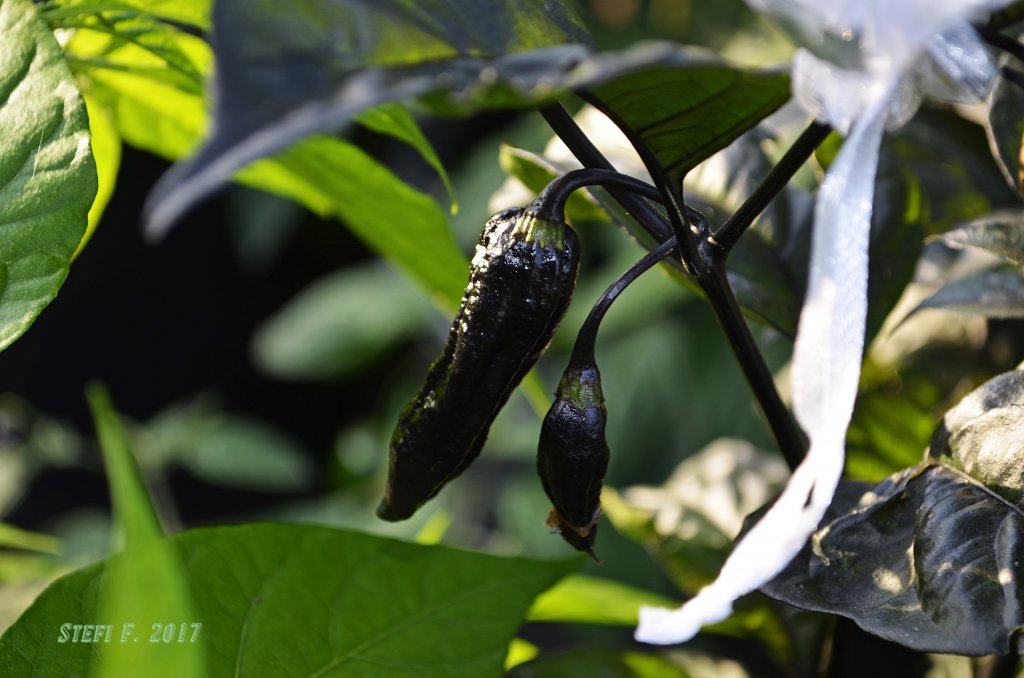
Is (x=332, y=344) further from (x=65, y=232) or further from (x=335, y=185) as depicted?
(x=65, y=232)

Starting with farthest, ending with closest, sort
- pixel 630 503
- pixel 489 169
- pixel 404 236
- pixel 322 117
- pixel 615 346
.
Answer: pixel 489 169 < pixel 615 346 < pixel 630 503 < pixel 404 236 < pixel 322 117

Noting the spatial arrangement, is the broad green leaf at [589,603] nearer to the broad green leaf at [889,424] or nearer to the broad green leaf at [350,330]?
the broad green leaf at [889,424]

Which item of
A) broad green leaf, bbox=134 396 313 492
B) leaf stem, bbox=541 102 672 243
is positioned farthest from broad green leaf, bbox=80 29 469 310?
broad green leaf, bbox=134 396 313 492

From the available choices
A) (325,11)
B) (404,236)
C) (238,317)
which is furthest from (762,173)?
(238,317)

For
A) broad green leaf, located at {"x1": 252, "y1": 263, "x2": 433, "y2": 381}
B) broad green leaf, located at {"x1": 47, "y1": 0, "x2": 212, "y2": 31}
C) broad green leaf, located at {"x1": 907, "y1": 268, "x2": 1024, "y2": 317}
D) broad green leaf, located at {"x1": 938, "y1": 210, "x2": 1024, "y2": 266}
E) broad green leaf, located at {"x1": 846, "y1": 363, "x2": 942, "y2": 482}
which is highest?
broad green leaf, located at {"x1": 47, "y1": 0, "x2": 212, "y2": 31}

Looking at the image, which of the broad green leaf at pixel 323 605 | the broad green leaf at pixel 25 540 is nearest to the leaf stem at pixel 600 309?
the broad green leaf at pixel 323 605

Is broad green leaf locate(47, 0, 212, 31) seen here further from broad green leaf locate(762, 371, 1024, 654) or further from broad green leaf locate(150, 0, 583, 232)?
broad green leaf locate(762, 371, 1024, 654)

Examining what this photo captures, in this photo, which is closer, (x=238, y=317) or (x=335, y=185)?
(x=335, y=185)
